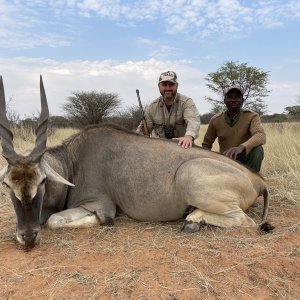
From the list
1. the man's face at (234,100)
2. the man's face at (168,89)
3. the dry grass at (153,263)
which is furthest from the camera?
the man's face at (168,89)

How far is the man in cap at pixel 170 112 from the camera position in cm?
675

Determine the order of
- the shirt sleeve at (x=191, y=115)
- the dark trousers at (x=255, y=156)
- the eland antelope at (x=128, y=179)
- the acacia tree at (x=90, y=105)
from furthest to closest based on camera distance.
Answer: the acacia tree at (x=90, y=105)
the dark trousers at (x=255, y=156)
the shirt sleeve at (x=191, y=115)
the eland antelope at (x=128, y=179)

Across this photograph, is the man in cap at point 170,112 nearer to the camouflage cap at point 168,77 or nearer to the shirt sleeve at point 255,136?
A: the camouflage cap at point 168,77

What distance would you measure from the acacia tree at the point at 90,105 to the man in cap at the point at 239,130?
68.8 feet

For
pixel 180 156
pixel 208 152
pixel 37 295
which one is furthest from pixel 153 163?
pixel 37 295

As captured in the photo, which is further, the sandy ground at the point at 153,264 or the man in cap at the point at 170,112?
the man in cap at the point at 170,112

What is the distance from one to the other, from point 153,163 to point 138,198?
45 cm

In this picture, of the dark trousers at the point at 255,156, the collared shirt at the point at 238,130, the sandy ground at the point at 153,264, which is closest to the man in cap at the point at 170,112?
the collared shirt at the point at 238,130

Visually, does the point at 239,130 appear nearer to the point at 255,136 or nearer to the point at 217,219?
the point at 255,136

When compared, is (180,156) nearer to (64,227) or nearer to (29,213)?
(64,227)

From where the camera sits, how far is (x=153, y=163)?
5.02m

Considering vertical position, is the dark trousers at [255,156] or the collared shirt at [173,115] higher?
the collared shirt at [173,115]

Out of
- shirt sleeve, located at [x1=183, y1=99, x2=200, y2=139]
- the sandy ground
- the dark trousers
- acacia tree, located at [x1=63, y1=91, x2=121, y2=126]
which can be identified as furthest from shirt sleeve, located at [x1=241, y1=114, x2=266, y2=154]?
acacia tree, located at [x1=63, y1=91, x2=121, y2=126]

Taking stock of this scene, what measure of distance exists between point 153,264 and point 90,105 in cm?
2602
